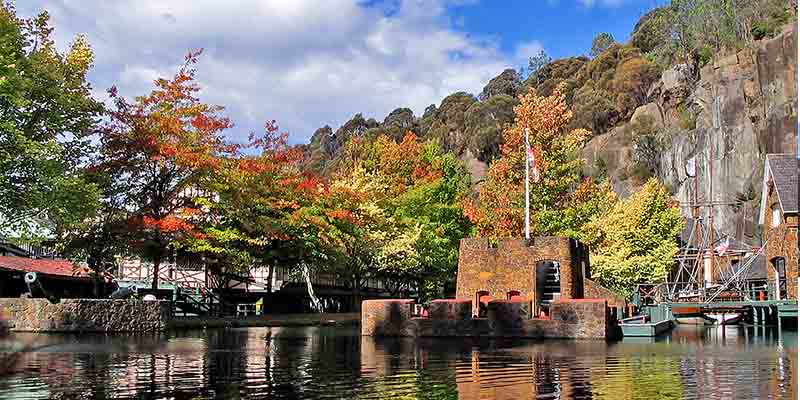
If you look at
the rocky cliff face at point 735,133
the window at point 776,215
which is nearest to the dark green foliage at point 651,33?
the rocky cliff face at point 735,133

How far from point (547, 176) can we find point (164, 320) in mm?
20248

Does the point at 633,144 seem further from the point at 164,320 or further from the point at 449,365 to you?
the point at 449,365

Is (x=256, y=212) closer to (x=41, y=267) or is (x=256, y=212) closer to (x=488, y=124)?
(x=41, y=267)

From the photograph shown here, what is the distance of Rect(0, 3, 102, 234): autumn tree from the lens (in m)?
27.3

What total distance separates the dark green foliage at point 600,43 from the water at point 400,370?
138m

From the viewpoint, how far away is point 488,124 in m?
132

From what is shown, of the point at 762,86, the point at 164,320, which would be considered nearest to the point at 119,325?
the point at 164,320

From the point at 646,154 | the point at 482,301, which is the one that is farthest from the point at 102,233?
the point at 646,154

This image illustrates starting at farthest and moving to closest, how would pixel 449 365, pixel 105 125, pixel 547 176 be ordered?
pixel 547 176 → pixel 105 125 → pixel 449 365

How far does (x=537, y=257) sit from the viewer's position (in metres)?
28.8

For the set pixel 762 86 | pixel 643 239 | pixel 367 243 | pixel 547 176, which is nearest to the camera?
pixel 547 176

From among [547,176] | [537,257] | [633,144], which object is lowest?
[537,257]

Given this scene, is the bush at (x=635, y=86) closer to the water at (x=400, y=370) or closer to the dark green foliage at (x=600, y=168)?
the dark green foliage at (x=600, y=168)

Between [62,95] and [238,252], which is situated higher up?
[62,95]
